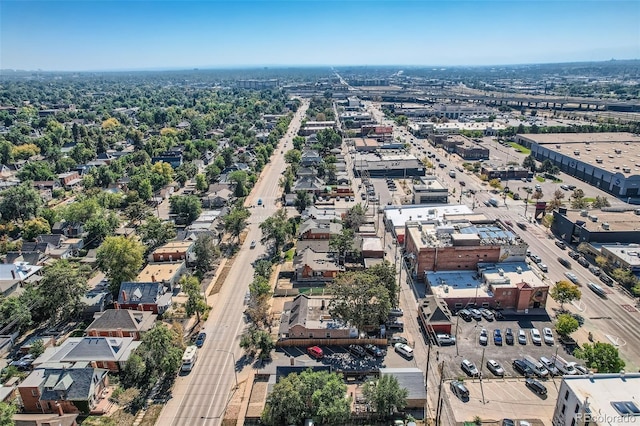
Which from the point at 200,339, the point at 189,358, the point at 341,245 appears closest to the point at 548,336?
the point at 341,245

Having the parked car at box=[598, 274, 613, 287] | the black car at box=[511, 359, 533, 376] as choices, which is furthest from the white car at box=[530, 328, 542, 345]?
the parked car at box=[598, 274, 613, 287]

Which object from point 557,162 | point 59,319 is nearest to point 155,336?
point 59,319

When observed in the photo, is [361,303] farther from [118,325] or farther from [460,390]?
[118,325]

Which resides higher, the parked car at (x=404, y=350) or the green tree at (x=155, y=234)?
the green tree at (x=155, y=234)

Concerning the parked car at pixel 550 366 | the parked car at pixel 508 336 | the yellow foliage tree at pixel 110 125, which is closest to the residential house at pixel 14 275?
the parked car at pixel 508 336

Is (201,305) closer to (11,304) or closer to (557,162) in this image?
(11,304)

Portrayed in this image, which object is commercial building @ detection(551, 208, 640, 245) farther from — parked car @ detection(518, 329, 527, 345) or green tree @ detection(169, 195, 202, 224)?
green tree @ detection(169, 195, 202, 224)

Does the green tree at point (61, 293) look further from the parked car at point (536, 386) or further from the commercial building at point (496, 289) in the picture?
the parked car at point (536, 386)
